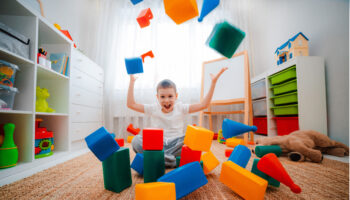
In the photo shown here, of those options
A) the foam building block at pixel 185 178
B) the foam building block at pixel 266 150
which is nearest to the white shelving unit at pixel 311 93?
the foam building block at pixel 266 150

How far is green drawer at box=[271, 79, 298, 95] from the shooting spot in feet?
5.17

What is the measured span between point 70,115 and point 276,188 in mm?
1451

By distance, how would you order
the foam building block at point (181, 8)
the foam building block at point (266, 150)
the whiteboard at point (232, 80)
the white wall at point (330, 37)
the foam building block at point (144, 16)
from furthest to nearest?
the whiteboard at point (232, 80) → the white wall at point (330, 37) → the foam building block at point (266, 150) → the foam building block at point (144, 16) → the foam building block at point (181, 8)

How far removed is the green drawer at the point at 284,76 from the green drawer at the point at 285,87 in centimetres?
4

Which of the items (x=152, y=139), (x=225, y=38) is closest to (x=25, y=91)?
(x=152, y=139)

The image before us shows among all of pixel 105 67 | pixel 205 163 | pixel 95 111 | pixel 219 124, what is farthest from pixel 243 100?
pixel 105 67

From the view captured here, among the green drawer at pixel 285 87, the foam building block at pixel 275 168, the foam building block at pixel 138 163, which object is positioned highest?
the green drawer at pixel 285 87

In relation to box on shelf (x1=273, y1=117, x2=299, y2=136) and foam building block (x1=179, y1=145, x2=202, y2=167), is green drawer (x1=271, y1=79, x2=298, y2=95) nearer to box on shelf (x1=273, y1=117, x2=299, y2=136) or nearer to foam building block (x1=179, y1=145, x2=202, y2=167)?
box on shelf (x1=273, y1=117, x2=299, y2=136)

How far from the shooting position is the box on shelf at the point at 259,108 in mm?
2100

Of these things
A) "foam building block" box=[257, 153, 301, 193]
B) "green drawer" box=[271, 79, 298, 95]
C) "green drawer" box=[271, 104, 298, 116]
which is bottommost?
"foam building block" box=[257, 153, 301, 193]

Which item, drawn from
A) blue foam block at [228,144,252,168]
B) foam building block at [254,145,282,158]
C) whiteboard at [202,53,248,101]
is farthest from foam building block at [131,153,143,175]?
whiteboard at [202,53,248,101]

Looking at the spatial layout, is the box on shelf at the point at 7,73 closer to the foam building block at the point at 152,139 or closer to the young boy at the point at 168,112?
the young boy at the point at 168,112

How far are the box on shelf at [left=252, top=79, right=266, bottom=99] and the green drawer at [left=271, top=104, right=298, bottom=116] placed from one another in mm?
263

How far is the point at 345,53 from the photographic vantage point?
1330mm
